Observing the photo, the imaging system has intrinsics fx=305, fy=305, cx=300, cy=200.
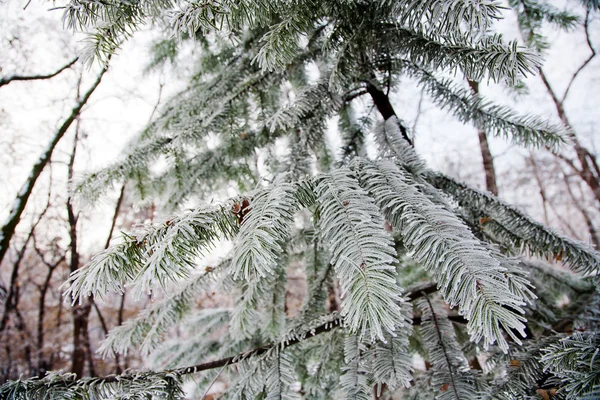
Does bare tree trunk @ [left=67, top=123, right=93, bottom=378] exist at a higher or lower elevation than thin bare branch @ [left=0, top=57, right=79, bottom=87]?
lower

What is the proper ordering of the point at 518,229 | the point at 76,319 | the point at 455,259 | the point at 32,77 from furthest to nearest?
the point at 76,319
the point at 32,77
the point at 518,229
the point at 455,259

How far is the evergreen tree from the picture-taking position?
47cm

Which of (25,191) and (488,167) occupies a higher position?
(25,191)

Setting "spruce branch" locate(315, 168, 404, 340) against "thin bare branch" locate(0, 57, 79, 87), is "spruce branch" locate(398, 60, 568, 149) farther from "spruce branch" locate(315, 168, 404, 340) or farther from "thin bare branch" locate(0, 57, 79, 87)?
"thin bare branch" locate(0, 57, 79, 87)

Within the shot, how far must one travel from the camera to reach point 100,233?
6938mm

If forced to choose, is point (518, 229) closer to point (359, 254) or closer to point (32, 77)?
point (359, 254)

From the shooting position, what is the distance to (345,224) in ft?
1.73

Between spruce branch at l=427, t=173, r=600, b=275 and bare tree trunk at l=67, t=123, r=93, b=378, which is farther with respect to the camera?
bare tree trunk at l=67, t=123, r=93, b=378

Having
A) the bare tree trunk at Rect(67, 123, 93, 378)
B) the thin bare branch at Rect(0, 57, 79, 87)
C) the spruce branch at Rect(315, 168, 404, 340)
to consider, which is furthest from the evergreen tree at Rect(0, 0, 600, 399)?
the bare tree trunk at Rect(67, 123, 93, 378)

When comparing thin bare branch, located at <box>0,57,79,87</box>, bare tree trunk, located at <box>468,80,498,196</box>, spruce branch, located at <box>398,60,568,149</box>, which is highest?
thin bare branch, located at <box>0,57,79,87</box>

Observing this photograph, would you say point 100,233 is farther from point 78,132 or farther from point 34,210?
point 78,132

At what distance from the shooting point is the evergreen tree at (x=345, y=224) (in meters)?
0.47

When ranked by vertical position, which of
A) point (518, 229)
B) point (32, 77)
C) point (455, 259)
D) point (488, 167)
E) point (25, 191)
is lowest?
point (455, 259)

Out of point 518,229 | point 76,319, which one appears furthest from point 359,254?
point 76,319
